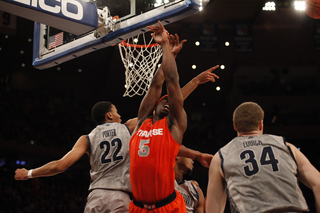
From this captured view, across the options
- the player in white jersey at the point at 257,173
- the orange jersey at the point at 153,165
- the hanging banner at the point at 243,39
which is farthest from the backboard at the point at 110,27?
the hanging banner at the point at 243,39

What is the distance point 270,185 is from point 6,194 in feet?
38.9

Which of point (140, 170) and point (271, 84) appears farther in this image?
point (271, 84)

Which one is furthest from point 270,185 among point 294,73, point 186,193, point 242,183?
point 294,73

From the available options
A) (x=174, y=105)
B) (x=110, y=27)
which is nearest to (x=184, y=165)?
(x=174, y=105)

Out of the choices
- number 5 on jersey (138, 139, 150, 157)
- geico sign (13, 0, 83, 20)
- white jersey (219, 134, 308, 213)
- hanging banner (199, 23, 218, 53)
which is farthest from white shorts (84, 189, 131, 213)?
hanging banner (199, 23, 218, 53)

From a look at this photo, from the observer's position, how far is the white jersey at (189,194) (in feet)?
13.5

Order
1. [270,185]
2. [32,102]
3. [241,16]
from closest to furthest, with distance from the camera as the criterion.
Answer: [270,185]
[241,16]
[32,102]

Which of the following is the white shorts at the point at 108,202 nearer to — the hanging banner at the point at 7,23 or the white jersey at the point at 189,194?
the white jersey at the point at 189,194

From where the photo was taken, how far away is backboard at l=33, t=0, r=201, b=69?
3443 millimetres

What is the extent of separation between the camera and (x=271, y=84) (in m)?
15.9

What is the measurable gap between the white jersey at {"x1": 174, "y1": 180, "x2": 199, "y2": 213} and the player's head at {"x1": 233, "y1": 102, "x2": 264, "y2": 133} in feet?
6.48

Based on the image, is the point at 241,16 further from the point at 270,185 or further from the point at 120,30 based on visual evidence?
Result: the point at 270,185

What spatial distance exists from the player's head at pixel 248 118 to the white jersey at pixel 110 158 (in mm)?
1448

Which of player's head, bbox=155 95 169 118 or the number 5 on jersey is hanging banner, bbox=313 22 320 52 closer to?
player's head, bbox=155 95 169 118
